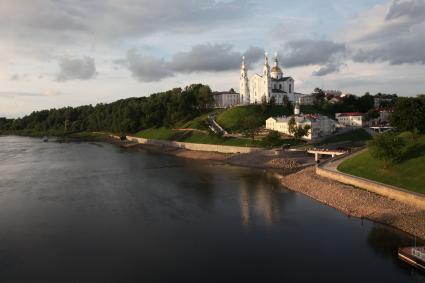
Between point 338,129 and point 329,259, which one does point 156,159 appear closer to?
point 338,129

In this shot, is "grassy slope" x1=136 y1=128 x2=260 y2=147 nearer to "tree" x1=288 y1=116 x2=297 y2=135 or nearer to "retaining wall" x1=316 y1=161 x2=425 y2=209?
"tree" x1=288 y1=116 x2=297 y2=135

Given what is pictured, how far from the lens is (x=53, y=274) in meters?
27.2

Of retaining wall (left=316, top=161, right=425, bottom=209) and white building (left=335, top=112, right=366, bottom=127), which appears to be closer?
retaining wall (left=316, top=161, right=425, bottom=209)

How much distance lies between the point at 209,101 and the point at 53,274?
368ft

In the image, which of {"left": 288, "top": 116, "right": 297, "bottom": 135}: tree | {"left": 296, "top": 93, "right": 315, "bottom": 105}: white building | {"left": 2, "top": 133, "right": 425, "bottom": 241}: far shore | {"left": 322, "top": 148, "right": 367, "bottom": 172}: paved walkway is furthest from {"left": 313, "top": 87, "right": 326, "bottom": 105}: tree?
{"left": 322, "top": 148, "right": 367, "bottom": 172}: paved walkway

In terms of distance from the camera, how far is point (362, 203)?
133 ft

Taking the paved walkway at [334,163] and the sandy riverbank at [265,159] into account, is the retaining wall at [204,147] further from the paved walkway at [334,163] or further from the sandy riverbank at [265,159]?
the paved walkway at [334,163]

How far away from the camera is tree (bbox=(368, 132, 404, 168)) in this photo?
47438 millimetres

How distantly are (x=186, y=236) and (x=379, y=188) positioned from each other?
2174cm

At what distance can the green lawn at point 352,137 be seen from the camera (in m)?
88.6

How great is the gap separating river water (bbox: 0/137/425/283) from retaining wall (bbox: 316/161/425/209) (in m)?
4.93

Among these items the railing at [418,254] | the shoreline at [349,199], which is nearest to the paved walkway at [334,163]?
the shoreline at [349,199]

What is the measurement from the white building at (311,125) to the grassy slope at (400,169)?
35.3m

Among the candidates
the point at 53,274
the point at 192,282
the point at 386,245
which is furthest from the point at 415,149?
the point at 53,274
